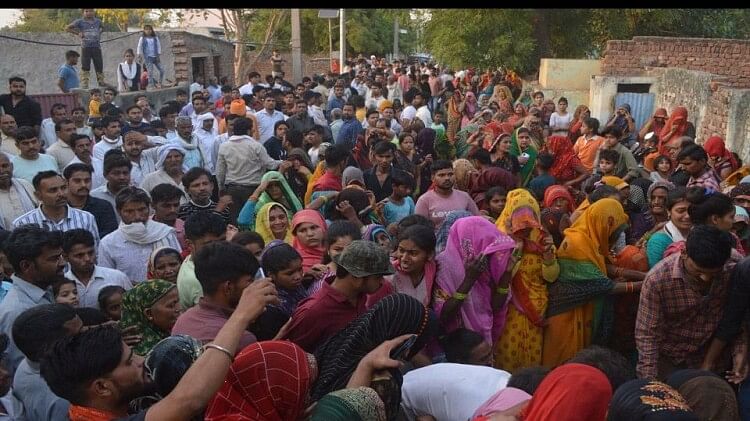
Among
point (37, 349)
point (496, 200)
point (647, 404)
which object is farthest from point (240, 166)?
point (647, 404)

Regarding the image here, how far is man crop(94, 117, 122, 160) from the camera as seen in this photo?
7062 millimetres

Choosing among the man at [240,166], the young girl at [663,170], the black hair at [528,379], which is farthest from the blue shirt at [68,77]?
the black hair at [528,379]

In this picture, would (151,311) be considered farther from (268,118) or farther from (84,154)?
(268,118)

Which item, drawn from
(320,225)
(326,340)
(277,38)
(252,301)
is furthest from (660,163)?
(277,38)

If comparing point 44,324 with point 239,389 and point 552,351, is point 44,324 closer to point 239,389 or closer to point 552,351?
point 239,389

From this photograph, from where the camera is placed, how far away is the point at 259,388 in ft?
7.23

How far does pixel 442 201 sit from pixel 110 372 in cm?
344

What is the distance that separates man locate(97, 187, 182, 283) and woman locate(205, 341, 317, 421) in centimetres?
249

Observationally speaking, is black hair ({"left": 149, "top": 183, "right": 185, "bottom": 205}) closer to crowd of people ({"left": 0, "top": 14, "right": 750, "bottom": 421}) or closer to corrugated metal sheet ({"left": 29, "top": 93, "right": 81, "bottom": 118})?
crowd of people ({"left": 0, "top": 14, "right": 750, "bottom": 421})

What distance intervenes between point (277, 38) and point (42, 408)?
36.1 meters

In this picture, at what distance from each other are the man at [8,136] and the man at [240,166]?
6.82ft

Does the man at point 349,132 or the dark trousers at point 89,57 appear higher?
the dark trousers at point 89,57

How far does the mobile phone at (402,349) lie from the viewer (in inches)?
102

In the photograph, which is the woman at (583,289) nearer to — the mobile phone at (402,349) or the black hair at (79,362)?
the mobile phone at (402,349)
